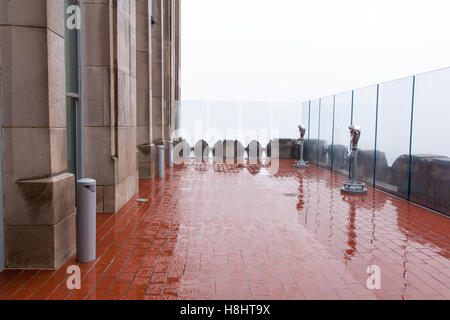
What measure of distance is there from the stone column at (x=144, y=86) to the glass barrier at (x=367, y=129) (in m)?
6.50

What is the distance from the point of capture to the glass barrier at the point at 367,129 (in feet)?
37.3

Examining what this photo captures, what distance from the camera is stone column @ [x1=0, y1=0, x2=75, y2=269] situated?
4539mm

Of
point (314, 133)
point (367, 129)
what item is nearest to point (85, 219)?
point (367, 129)

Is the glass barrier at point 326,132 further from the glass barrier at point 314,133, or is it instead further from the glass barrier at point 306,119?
the glass barrier at point 306,119

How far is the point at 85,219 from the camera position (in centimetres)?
496

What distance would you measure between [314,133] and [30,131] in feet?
47.1

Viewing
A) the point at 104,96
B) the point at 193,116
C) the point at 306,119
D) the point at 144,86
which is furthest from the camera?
the point at 193,116

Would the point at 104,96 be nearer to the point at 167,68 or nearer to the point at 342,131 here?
the point at 342,131

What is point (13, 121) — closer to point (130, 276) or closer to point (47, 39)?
point (47, 39)

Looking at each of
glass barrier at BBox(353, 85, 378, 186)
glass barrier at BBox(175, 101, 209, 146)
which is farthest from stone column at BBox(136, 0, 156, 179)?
glass barrier at BBox(175, 101, 209, 146)

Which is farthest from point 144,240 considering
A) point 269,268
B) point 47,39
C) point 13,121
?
point 47,39

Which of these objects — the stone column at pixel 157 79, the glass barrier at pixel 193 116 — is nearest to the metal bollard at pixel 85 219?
the stone column at pixel 157 79

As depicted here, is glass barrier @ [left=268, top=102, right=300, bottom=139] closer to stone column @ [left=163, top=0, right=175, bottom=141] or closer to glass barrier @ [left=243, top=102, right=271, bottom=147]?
glass barrier @ [left=243, top=102, right=271, bottom=147]

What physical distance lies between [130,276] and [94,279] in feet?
1.32
